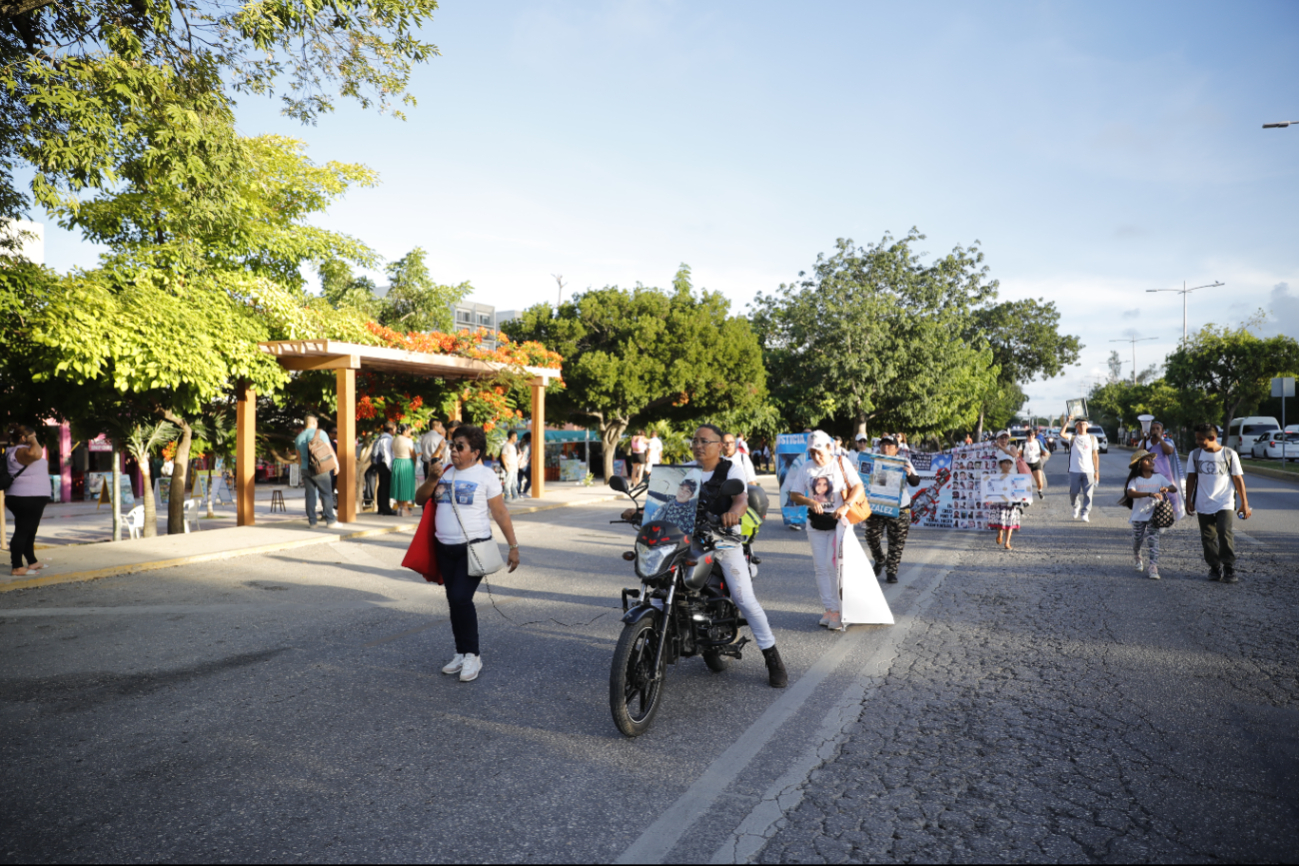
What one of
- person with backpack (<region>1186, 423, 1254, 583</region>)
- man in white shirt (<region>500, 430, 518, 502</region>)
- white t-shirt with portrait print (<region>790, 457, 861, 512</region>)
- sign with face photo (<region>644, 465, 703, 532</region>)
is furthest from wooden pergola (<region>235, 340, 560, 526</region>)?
person with backpack (<region>1186, 423, 1254, 583</region>)

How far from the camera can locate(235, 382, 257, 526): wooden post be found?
14531 mm

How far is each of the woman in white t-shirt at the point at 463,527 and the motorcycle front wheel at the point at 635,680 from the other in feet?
4.27

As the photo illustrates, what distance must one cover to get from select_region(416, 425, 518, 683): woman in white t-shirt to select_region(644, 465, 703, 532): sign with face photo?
3.23ft

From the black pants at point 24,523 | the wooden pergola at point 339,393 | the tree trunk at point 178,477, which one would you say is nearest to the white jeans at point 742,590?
the black pants at point 24,523

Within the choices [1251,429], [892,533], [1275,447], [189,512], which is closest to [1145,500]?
[892,533]

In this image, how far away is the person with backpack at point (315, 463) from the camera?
13.6 m

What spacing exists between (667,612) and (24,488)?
342 inches

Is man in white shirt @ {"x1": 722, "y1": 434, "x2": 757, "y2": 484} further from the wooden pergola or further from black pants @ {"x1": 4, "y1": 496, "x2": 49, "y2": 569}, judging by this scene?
the wooden pergola

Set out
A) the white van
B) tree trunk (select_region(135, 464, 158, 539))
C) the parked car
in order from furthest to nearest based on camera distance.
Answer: the white van → the parked car → tree trunk (select_region(135, 464, 158, 539))

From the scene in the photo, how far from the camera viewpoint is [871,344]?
34875mm

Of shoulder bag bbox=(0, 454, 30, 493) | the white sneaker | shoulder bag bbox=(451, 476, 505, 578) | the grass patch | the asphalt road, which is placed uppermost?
shoulder bag bbox=(0, 454, 30, 493)

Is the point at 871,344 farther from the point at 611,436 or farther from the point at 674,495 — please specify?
the point at 674,495

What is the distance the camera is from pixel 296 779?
12.5 feet

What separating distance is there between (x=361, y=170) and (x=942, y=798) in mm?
17194
